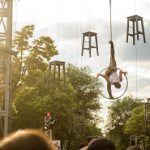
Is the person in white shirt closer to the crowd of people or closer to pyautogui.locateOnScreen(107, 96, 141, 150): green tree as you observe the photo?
the crowd of people

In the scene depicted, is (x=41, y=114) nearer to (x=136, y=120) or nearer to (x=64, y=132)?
(x=64, y=132)

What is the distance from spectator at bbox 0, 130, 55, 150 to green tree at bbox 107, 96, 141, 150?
315ft

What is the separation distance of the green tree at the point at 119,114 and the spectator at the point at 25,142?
96.0 meters

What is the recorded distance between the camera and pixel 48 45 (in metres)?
34.4

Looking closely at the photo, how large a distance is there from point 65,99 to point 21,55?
1910 centimetres

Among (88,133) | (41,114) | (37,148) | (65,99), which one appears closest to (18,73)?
(41,114)

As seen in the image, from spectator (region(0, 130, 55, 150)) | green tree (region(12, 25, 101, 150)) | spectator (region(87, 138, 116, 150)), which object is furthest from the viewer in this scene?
green tree (region(12, 25, 101, 150))

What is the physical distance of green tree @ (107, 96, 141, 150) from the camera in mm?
98438

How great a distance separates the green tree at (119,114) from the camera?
9844 cm

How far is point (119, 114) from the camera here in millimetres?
100000

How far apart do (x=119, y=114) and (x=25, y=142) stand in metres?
98.7

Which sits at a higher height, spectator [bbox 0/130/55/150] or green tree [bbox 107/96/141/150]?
spectator [bbox 0/130/55/150]

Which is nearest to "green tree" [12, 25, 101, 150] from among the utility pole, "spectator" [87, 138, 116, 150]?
"spectator" [87, 138, 116, 150]

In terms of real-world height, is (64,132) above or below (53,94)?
below
